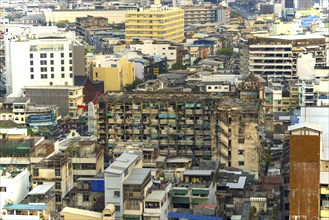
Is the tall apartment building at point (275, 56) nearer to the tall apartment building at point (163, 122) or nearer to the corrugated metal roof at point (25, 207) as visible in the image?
the tall apartment building at point (163, 122)

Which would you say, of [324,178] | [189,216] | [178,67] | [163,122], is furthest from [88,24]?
[324,178]

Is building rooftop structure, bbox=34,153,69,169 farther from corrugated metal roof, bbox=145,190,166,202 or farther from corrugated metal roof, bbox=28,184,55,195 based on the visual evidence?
corrugated metal roof, bbox=145,190,166,202

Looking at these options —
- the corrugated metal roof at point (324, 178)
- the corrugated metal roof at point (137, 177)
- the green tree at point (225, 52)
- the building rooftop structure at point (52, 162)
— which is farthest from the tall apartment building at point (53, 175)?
the green tree at point (225, 52)

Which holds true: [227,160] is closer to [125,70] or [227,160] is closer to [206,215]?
[206,215]

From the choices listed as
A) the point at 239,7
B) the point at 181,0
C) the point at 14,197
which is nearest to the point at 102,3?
the point at 181,0

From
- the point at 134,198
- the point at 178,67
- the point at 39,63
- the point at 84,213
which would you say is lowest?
the point at 178,67

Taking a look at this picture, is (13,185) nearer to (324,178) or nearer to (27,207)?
(27,207)

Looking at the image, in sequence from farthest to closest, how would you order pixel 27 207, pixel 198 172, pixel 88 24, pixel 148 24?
pixel 88 24 < pixel 148 24 < pixel 198 172 < pixel 27 207
